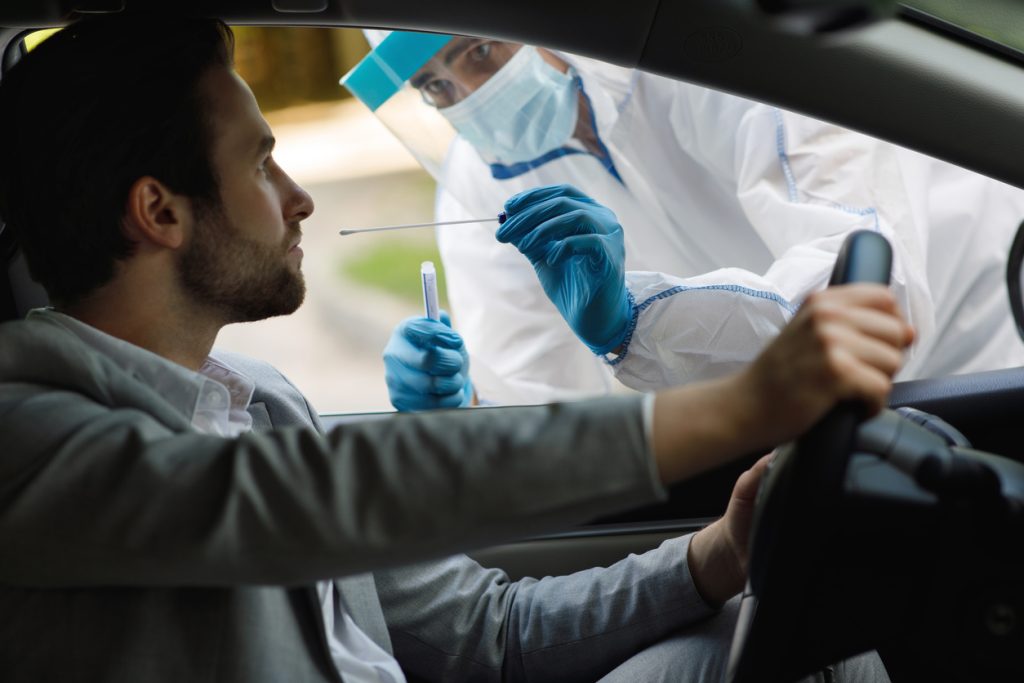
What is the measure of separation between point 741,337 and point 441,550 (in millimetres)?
1043

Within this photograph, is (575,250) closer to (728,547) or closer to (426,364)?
(426,364)

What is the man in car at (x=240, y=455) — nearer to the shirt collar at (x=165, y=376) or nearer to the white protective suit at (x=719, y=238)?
the shirt collar at (x=165, y=376)

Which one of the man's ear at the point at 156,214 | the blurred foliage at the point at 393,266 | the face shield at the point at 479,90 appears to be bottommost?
the blurred foliage at the point at 393,266

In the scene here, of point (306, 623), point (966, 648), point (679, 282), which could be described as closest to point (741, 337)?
point (679, 282)

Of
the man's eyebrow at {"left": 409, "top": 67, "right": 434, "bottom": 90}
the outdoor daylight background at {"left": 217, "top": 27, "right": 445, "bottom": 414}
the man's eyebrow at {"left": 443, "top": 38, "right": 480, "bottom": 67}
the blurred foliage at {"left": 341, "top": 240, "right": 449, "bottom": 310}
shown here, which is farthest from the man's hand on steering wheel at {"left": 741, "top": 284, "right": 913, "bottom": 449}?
the blurred foliage at {"left": 341, "top": 240, "right": 449, "bottom": 310}

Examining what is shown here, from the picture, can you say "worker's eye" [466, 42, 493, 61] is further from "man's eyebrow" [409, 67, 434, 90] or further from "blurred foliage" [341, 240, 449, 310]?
"blurred foliage" [341, 240, 449, 310]

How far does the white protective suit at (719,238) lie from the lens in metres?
1.78

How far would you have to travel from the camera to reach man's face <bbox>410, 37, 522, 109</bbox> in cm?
196

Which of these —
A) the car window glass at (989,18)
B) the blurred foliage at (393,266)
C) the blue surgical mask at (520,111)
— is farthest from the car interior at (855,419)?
the blurred foliage at (393,266)

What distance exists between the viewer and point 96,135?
1.16m

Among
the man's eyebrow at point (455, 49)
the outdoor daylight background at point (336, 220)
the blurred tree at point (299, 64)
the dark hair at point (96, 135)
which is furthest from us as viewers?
the blurred tree at point (299, 64)

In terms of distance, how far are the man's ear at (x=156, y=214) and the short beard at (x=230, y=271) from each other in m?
0.02

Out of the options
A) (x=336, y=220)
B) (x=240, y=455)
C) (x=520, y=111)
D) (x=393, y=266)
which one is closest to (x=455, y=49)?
(x=520, y=111)

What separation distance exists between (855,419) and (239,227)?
0.76m
